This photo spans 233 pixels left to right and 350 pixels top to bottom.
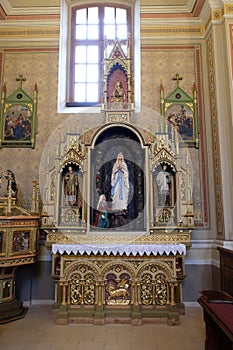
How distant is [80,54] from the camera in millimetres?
7379

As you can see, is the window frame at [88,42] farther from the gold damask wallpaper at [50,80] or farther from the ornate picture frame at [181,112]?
the ornate picture frame at [181,112]

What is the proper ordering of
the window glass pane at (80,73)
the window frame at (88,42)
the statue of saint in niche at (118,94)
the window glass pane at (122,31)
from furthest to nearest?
the window glass pane at (122,31)
the window glass pane at (80,73)
the window frame at (88,42)
the statue of saint in niche at (118,94)

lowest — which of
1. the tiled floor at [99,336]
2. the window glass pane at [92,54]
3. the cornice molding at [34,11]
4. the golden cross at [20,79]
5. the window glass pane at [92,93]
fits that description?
the tiled floor at [99,336]

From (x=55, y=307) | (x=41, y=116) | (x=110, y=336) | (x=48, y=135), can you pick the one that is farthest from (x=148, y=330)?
(x=41, y=116)

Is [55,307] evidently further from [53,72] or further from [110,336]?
[53,72]

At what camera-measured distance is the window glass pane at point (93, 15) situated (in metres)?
7.56

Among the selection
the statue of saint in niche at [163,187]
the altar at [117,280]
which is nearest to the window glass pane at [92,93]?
the statue of saint in niche at [163,187]

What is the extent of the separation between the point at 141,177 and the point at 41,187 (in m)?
2.06

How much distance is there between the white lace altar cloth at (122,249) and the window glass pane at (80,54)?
14.6 feet

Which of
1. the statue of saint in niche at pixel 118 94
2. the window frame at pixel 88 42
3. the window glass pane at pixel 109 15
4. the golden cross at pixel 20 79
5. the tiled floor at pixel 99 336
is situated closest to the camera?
the tiled floor at pixel 99 336

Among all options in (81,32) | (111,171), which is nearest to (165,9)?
(81,32)

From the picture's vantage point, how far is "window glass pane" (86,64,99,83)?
284 inches

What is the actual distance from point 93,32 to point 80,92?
1.56 meters

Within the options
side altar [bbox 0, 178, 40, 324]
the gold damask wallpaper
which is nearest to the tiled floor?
side altar [bbox 0, 178, 40, 324]
